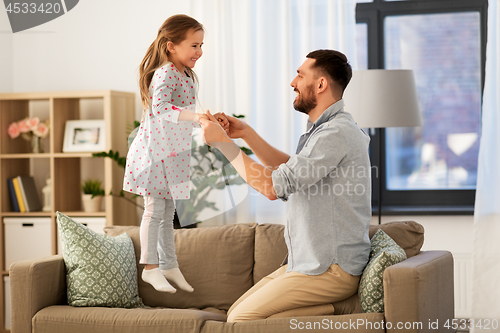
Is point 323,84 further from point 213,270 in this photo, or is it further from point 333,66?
point 213,270

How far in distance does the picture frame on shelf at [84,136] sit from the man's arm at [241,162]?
5.46ft

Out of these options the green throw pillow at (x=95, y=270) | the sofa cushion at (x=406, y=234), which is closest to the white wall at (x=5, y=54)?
the green throw pillow at (x=95, y=270)

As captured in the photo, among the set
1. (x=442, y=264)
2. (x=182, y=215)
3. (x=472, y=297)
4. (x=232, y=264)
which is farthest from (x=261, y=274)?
(x=472, y=297)

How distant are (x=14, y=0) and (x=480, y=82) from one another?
11.1ft

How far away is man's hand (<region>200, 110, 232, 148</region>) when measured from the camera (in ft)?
5.85

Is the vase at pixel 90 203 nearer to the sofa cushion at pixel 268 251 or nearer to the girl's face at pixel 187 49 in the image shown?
the sofa cushion at pixel 268 251

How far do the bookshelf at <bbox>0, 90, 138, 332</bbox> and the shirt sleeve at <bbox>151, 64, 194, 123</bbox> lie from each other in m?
1.50

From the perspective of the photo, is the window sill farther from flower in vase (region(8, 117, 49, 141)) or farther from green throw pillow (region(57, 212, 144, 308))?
flower in vase (region(8, 117, 49, 141))

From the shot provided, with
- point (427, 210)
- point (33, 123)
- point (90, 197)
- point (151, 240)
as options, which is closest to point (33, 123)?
point (33, 123)

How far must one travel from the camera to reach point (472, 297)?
301cm

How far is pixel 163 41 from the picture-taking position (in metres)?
1.87

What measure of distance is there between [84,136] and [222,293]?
1.56m

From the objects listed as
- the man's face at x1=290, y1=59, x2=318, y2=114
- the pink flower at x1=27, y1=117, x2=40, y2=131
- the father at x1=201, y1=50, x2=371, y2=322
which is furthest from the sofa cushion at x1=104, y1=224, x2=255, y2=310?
the pink flower at x1=27, y1=117, x2=40, y2=131

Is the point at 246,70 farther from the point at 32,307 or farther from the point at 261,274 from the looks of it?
the point at 32,307
